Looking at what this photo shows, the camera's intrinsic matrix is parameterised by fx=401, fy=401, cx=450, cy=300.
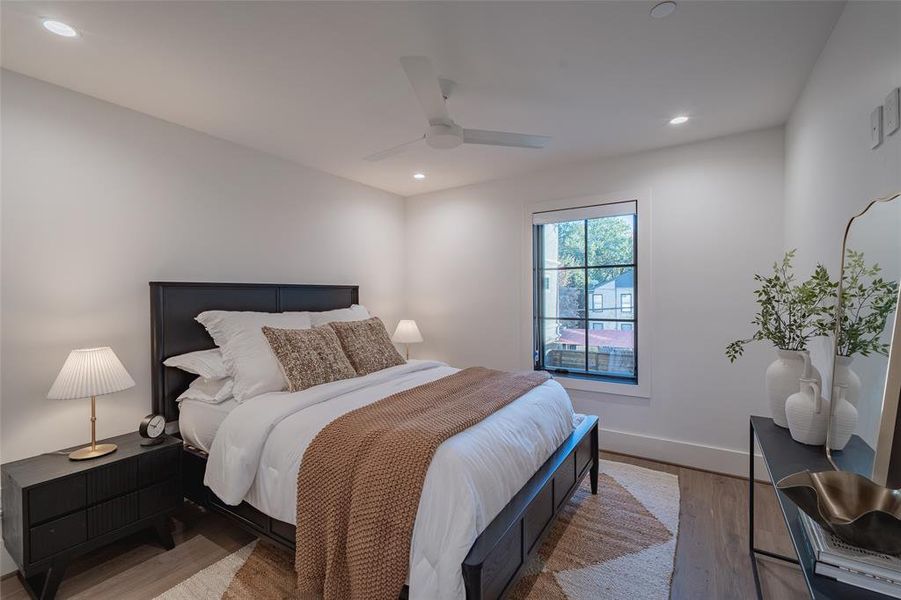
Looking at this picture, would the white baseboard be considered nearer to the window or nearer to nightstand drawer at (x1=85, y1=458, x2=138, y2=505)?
the window

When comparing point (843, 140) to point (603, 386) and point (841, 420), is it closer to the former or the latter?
point (841, 420)

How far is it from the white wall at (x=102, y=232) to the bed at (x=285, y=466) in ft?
0.45

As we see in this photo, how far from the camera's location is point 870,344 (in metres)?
1.32

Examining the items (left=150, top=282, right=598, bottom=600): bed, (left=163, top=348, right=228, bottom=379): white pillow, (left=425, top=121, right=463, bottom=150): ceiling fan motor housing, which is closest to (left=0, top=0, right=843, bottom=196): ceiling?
(left=425, top=121, right=463, bottom=150): ceiling fan motor housing

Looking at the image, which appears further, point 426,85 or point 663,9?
point 426,85

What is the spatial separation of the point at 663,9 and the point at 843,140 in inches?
38.8

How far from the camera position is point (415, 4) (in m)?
1.68

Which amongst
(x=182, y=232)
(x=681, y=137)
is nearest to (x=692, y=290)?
(x=681, y=137)

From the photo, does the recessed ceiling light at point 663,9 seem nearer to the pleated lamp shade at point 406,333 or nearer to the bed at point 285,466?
the bed at point 285,466

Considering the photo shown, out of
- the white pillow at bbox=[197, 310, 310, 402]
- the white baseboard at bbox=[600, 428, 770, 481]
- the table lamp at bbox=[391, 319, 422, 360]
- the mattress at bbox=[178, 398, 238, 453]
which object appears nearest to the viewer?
the mattress at bbox=[178, 398, 238, 453]

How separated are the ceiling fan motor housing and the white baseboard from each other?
9.45 feet

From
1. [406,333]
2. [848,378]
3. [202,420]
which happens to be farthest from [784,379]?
[406,333]

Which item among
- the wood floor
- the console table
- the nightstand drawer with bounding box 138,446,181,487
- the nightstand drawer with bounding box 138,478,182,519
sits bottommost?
the wood floor

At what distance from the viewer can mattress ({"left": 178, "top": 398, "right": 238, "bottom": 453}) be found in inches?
92.4
